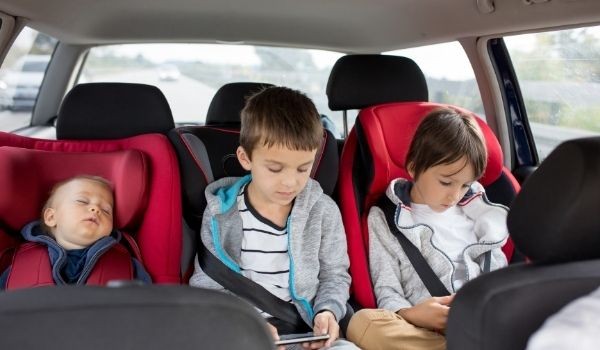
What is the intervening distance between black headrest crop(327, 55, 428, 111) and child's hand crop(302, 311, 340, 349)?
1284 mm

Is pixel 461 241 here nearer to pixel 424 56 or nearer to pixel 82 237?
pixel 82 237

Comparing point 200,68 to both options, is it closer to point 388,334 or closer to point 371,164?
point 371,164

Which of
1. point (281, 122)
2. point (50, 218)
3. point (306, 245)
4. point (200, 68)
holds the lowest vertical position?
point (306, 245)

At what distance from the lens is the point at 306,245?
2184 mm

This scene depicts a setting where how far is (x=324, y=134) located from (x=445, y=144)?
0.56 meters

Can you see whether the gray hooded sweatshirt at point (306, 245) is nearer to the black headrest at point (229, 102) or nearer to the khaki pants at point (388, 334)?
the khaki pants at point (388, 334)

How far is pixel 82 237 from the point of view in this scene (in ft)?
6.80

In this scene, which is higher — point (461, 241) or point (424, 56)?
point (424, 56)

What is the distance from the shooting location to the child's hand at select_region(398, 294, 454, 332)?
1.97m

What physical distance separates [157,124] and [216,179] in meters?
0.41

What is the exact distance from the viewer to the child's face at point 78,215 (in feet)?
6.79

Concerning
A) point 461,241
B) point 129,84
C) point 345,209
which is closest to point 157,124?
point 129,84

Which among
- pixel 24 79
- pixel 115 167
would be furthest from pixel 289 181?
pixel 24 79

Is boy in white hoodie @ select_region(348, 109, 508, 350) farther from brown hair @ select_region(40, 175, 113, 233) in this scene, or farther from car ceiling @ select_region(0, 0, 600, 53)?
brown hair @ select_region(40, 175, 113, 233)
